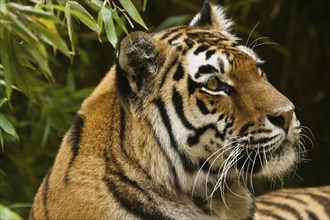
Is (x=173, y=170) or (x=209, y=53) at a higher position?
(x=209, y=53)

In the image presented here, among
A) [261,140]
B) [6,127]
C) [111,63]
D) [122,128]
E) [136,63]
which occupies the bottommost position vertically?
[111,63]

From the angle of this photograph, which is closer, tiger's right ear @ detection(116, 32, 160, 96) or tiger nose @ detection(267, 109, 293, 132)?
tiger nose @ detection(267, 109, 293, 132)

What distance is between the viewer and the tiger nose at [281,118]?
323cm

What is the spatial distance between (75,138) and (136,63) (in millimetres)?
382

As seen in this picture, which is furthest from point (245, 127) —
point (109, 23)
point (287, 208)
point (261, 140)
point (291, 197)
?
point (291, 197)

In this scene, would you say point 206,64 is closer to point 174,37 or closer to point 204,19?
point 174,37

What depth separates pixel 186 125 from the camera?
337 cm

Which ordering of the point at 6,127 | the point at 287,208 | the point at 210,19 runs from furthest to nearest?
1. the point at 287,208
2. the point at 210,19
3. the point at 6,127

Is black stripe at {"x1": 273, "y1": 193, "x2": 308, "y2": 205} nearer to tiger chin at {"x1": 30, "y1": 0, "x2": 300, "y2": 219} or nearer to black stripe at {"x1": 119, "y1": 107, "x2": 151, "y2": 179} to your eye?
tiger chin at {"x1": 30, "y1": 0, "x2": 300, "y2": 219}

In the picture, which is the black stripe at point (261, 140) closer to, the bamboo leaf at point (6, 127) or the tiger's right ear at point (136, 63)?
the tiger's right ear at point (136, 63)

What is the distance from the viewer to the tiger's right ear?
333 cm

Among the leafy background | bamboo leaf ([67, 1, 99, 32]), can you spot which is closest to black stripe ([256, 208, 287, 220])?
the leafy background

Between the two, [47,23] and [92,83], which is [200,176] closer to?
[47,23]

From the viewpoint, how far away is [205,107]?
335 cm
